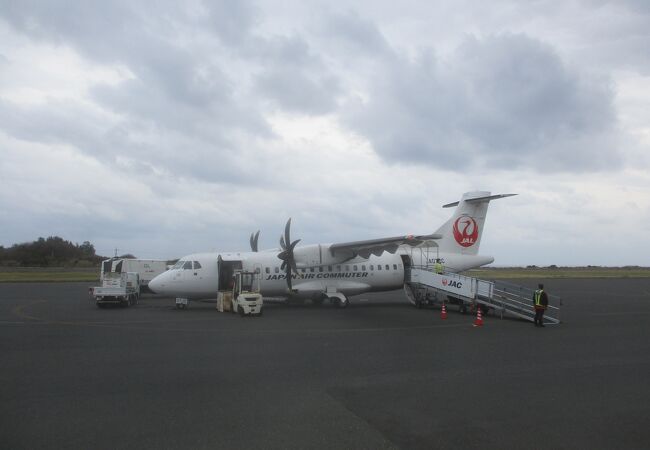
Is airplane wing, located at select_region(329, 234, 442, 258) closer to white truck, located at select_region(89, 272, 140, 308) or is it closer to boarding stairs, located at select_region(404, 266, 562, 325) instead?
boarding stairs, located at select_region(404, 266, 562, 325)

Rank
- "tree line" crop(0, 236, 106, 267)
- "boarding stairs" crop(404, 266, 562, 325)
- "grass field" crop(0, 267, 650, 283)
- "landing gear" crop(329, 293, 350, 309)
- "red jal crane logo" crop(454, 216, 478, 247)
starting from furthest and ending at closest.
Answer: "tree line" crop(0, 236, 106, 267)
"grass field" crop(0, 267, 650, 283)
"red jal crane logo" crop(454, 216, 478, 247)
"landing gear" crop(329, 293, 350, 309)
"boarding stairs" crop(404, 266, 562, 325)

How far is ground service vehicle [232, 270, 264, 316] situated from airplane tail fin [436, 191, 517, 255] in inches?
417

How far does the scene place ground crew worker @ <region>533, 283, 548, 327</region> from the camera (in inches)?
690

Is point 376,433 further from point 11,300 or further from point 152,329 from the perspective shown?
point 11,300

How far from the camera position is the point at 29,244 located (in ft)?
354

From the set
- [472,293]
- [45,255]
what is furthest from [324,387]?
[45,255]

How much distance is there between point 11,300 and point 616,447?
31.0m

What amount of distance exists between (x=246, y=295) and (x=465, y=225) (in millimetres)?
13037

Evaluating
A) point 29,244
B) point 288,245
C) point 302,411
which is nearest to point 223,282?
point 288,245

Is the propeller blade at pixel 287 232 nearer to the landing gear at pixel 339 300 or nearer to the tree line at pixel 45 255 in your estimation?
the landing gear at pixel 339 300

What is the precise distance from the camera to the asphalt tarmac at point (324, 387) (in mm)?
6449

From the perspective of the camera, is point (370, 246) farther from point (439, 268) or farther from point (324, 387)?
point (324, 387)

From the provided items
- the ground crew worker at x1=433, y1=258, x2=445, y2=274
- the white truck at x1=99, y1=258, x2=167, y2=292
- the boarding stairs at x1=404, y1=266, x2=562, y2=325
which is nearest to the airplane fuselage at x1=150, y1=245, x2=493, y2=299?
the boarding stairs at x1=404, y1=266, x2=562, y2=325

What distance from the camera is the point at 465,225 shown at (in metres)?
27.3
